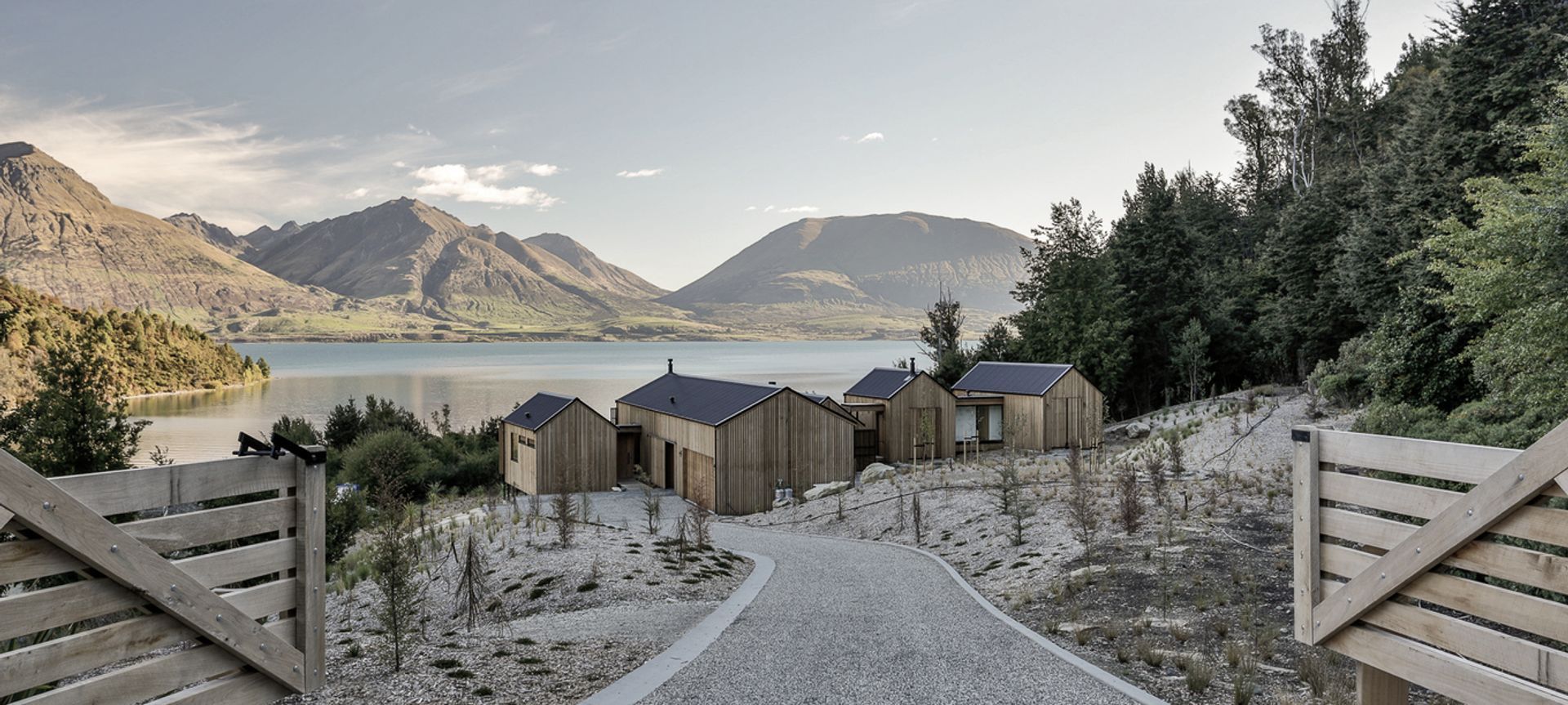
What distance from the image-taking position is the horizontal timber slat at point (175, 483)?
→ 2518 millimetres

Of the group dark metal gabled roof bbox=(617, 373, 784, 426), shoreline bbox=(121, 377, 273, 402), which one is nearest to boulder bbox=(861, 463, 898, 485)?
dark metal gabled roof bbox=(617, 373, 784, 426)

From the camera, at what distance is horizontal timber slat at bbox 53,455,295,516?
2518 millimetres

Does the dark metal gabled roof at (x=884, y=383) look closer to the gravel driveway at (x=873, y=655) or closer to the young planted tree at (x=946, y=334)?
the young planted tree at (x=946, y=334)

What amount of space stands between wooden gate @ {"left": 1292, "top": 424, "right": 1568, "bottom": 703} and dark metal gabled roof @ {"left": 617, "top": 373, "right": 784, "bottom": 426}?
58.9 ft

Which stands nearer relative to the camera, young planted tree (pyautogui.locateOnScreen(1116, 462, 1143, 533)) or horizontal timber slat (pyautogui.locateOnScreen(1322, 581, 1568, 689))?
horizontal timber slat (pyautogui.locateOnScreen(1322, 581, 1568, 689))

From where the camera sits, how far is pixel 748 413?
70.6ft

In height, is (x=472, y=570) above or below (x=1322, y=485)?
below

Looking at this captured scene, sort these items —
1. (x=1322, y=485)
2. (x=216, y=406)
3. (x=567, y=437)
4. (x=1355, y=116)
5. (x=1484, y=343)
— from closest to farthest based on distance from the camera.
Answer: (x=1322, y=485)
(x=1484, y=343)
(x=567, y=437)
(x=1355, y=116)
(x=216, y=406)

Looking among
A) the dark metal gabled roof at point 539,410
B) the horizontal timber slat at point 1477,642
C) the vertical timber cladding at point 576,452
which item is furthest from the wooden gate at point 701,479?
the horizontal timber slat at point 1477,642

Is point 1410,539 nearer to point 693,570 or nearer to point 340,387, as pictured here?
point 693,570

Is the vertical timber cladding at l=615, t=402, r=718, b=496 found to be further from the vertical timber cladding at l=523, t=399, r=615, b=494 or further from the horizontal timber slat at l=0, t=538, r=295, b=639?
the horizontal timber slat at l=0, t=538, r=295, b=639

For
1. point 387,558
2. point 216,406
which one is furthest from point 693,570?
point 216,406

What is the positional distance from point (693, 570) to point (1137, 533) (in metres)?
5.87

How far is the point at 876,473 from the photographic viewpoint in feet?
77.2
